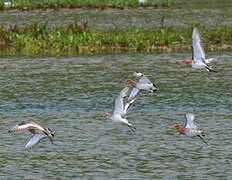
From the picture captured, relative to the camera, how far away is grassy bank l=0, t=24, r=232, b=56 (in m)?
39.8

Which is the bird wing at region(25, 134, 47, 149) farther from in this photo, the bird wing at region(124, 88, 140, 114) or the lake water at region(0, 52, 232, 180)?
the bird wing at region(124, 88, 140, 114)

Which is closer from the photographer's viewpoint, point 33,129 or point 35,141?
point 33,129

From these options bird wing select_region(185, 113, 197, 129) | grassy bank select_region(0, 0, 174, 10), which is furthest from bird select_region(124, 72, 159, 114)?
grassy bank select_region(0, 0, 174, 10)

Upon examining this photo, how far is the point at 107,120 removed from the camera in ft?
82.3

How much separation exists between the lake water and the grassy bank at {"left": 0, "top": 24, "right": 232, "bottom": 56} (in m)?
1.18

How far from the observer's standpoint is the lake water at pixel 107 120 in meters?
19.0

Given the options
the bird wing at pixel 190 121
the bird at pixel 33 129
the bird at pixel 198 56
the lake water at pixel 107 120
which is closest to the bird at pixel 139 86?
the bird wing at pixel 190 121

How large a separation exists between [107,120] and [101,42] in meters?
15.2

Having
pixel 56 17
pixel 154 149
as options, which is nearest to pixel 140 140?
pixel 154 149

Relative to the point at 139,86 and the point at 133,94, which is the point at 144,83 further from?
the point at 133,94

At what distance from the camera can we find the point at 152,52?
39.6 m

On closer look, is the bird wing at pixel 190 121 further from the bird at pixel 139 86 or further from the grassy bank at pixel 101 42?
the grassy bank at pixel 101 42

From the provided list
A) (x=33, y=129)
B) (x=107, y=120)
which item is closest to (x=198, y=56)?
(x=33, y=129)

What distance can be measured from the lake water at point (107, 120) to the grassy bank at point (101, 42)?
1.18 meters
